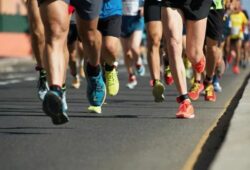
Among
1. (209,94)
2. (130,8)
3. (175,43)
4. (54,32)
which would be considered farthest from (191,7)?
(130,8)

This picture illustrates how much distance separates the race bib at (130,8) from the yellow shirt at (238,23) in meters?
9.00

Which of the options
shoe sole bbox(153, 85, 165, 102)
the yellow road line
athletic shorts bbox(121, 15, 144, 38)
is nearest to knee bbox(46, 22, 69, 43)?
the yellow road line

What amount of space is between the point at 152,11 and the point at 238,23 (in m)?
12.6

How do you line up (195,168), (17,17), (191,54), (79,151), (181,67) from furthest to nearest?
(17,17) → (191,54) → (181,67) → (79,151) → (195,168)

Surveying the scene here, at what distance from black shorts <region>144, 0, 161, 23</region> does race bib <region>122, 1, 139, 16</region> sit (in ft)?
9.22

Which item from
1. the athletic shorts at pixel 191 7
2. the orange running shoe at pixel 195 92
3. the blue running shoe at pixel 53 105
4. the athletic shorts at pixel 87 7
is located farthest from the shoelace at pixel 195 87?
the blue running shoe at pixel 53 105

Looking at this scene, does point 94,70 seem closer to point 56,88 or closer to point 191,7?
point 191,7

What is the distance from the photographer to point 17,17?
124 ft

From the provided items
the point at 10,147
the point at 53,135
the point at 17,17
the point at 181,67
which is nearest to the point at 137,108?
the point at 181,67

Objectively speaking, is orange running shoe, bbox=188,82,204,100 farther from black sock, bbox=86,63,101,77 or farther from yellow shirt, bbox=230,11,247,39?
yellow shirt, bbox=230,11,247,39

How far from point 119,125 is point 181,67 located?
941 mm

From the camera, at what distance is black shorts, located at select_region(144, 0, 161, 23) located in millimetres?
10802

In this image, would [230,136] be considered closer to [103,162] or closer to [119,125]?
[103,162]

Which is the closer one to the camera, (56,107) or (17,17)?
(56,107)
